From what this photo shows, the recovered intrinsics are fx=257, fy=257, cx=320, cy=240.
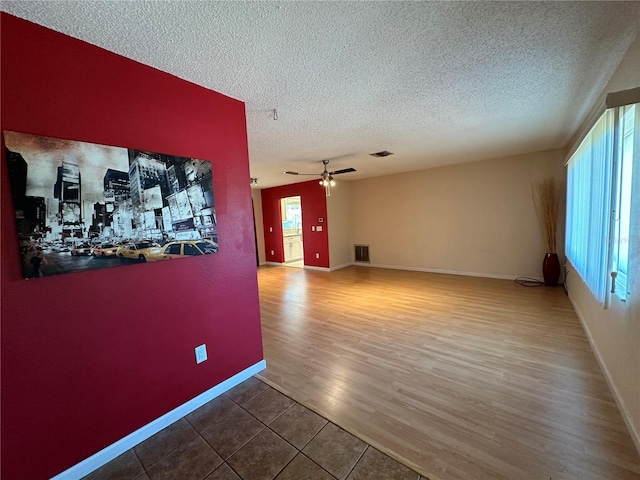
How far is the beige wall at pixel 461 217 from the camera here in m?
4.77

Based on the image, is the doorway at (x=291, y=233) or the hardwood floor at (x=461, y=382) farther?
the doorway at (x=291, y=233)

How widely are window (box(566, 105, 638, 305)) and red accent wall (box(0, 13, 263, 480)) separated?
8.92 ft

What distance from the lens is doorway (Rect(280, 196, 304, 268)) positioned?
7979 mm

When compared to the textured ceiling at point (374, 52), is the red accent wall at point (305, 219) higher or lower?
lower

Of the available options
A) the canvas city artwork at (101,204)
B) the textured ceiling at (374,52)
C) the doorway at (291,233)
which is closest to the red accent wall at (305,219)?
the doorway at (291,233)

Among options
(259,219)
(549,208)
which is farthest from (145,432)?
(259,219)

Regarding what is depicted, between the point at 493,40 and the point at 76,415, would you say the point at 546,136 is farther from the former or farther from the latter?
the point at 76,415

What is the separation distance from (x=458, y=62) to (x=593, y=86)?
4.51 feet

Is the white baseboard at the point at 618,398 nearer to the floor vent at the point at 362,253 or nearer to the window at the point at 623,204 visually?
the window at the point at 623,204

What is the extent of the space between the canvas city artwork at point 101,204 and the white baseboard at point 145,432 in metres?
1.08

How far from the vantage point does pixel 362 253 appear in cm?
723

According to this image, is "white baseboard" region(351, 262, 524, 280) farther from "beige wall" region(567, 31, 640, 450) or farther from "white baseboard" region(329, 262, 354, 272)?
"beige wall" region(567, 31, 640, 450)

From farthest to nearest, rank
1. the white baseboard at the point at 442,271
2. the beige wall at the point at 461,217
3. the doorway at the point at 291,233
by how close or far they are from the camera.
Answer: the doorway at the point at 291,233 → the white baseboard at the point at 442,271 → the beige wall at the point at 461,217

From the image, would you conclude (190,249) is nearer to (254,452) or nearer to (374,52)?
(254,452)
